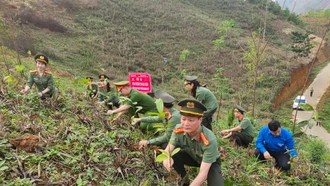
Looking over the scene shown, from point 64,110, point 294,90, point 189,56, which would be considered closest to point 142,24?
point 189,56

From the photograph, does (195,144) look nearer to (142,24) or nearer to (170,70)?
(170,70)

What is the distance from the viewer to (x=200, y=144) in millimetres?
2646

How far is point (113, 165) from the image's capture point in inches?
114

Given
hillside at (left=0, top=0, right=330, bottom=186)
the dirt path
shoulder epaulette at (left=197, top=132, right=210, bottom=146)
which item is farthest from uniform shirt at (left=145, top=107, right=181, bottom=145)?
the dirt path

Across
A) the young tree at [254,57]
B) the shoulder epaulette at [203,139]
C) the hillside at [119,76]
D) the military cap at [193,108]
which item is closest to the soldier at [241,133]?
the hillside at [119,76]

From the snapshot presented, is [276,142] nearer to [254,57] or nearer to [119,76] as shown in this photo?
[254,57]

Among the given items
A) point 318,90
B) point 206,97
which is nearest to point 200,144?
point 206,97

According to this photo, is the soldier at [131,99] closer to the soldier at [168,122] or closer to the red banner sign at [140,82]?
the soldier at [168,122]

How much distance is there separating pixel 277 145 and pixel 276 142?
5 centimetres

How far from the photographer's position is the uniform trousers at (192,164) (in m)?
2.70

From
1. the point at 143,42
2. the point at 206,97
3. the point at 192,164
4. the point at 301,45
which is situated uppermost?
A: the point at 206,97

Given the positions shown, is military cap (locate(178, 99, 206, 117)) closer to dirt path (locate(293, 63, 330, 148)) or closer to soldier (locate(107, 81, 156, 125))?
soldier (locate(107, 81, 156, 125))

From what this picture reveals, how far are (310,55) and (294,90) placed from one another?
651cm

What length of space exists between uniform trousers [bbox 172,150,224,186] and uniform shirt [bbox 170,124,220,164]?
95mm
